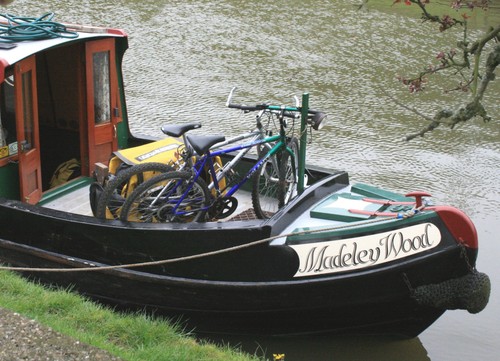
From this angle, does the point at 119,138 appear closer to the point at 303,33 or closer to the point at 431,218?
the point at 431,218

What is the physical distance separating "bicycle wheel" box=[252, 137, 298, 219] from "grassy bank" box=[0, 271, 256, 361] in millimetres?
1195

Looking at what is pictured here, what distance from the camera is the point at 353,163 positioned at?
33.7 ft

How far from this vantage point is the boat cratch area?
5.59m

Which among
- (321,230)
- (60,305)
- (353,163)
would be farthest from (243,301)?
(353,163)

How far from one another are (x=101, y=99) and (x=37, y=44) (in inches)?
37.0

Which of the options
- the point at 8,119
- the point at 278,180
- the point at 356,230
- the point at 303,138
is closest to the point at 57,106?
→ the point at 8,119

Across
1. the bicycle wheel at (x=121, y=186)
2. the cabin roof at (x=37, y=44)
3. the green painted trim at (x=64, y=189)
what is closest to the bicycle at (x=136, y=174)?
the bicycle wheel at (x=121, y=186)

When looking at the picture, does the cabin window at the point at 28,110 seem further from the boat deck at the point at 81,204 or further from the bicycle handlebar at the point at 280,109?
the bicycle handlebar at the point at 280,109

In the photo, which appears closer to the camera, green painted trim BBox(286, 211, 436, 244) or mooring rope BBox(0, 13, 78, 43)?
green painted trim BBox(286, 211, 436, 244)

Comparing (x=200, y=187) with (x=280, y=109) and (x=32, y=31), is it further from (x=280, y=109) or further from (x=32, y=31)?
(x=32, y=31)

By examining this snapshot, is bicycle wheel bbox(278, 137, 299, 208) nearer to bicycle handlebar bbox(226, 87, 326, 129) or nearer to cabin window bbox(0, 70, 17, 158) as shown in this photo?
bicycle handlebar bbox(226, 87, 326, 129)

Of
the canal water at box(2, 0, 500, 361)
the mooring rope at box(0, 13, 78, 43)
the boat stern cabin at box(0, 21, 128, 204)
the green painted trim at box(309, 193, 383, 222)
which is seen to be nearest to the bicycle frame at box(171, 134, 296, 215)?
the green painted trim at box(309, 193, 383, 222)

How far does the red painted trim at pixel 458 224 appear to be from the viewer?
5.47 meters

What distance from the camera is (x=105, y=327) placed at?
5195 mm
